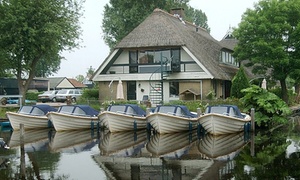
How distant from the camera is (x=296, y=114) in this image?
3822cm

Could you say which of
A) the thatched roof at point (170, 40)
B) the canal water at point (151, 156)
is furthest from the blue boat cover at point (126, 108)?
the thatched roof at point (170, 40)

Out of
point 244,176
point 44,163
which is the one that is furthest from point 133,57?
point 244,176

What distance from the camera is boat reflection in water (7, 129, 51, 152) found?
67.3 feet

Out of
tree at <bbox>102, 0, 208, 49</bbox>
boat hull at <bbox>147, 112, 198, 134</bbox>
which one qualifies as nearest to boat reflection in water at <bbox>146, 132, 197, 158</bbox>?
boat hull at <bbox>147, 112, 198, 134</bbox>

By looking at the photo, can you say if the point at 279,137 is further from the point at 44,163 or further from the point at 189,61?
the point at 189,61

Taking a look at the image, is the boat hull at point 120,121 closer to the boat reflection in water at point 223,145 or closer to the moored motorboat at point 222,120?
the moored motorboat at point 222,120

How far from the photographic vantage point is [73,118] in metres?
26.2

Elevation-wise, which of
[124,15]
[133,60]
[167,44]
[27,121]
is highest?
[124,15]

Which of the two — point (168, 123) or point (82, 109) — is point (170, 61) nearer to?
point (82, 109)

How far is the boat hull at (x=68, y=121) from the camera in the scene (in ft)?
84.7

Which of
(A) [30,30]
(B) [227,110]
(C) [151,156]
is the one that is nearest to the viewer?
(C) [151,156]

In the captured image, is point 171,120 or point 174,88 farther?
point 174,88

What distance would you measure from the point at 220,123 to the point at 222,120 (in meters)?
0.20

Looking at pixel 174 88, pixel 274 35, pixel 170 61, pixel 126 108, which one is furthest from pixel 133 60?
pixel 126 108
